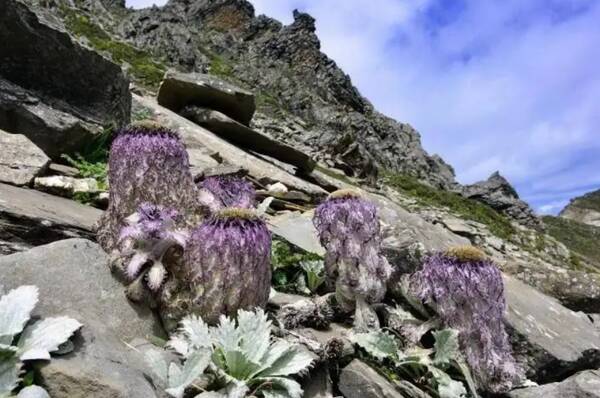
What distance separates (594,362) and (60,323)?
18.4 feet

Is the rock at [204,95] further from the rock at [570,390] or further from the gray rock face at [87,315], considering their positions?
the rock at [570,390]

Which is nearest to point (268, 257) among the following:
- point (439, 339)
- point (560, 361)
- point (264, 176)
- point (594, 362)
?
point (439, 339)

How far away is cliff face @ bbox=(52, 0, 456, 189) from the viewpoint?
194ft

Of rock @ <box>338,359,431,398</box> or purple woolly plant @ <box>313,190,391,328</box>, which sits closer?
rock @ <box>338,359,431,398</box>

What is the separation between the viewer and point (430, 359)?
512 cm

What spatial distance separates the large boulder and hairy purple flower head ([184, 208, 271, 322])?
14.7ft

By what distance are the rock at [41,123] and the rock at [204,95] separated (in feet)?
14.6

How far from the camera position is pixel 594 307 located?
8500mm

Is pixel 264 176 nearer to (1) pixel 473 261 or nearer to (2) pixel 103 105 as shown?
(2) pixel 103 105

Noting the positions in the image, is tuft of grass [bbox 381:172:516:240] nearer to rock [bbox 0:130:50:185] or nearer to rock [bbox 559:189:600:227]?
rock [bbox 0:130:50:185]

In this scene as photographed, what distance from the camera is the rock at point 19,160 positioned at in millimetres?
6516

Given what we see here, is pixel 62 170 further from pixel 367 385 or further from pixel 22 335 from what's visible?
pixel 367 385

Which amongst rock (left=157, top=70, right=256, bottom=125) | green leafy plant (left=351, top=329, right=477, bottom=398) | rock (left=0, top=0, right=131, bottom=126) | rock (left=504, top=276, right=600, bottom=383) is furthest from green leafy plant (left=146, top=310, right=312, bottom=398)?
rock (left=157, top=70, right=256, bottom=125)

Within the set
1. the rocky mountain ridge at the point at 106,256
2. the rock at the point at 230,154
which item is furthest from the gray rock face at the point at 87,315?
Result: the rock at the point at 230,154
